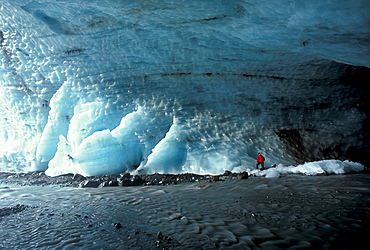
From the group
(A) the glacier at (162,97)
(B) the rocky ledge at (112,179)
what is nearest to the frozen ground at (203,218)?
(B) the rocky ledge at (112,179)

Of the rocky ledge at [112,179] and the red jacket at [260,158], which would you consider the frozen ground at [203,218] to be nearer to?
the rocky ledge at [112,179]

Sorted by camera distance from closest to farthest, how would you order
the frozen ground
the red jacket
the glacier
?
the frozen ground → the glacier → the red jacket

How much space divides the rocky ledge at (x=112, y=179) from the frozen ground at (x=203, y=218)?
1208 millimetres

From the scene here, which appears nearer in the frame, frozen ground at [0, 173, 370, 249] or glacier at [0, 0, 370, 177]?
frozen ground at [0, 173, 370, 249]

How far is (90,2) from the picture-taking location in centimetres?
500

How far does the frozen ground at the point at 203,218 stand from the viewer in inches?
90.4

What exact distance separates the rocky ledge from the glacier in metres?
0.32

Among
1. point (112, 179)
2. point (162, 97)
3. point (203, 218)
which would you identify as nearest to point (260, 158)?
point (162, 97)

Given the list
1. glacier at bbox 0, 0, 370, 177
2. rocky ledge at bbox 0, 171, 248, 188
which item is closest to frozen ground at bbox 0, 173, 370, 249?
rocky ledge at bbox 0, 171, 248, 188

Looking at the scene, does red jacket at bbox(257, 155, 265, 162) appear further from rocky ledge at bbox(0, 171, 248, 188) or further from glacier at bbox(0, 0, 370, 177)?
rocky ledge at bbox(0, 171, 248, 188)

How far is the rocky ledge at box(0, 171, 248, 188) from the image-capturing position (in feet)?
20.0

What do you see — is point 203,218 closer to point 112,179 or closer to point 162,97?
point 112,179

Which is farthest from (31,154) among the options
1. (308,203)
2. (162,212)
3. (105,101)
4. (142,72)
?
(308,203)

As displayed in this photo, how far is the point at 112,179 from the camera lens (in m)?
6.62
